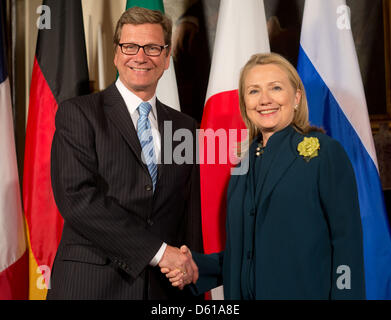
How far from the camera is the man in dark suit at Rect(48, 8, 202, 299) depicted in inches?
72.4

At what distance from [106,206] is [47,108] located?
1.13m

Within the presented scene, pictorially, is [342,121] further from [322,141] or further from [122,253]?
[122,253]

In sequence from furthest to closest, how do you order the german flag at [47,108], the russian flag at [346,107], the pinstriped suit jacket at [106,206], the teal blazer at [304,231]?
the german flag at [47,108] → the russian flag at [346,107] → the pinstriped suit jacket at [106,206] → the teal blazer at [304,231]

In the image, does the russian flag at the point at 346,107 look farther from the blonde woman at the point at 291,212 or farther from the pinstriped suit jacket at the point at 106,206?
the pinstriped suit jacket at the point at 106,206

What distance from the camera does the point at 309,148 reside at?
68.6 inches

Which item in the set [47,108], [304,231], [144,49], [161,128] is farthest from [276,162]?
[47,108]

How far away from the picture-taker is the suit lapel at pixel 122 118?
6.31 ft

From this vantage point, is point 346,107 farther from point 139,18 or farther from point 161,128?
point 139,18

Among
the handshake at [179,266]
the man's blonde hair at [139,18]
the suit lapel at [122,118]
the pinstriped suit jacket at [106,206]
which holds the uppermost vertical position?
the man's blonde hair at [139,18]

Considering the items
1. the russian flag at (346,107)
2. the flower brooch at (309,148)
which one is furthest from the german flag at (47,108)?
the flower brooch at (309,148)

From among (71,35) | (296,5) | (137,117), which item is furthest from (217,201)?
(296,5)

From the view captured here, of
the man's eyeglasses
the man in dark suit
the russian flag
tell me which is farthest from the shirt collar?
the russian flag

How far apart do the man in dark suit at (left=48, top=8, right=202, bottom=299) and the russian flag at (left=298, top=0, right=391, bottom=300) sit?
0.97 metres

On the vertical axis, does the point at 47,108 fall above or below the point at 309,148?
above
